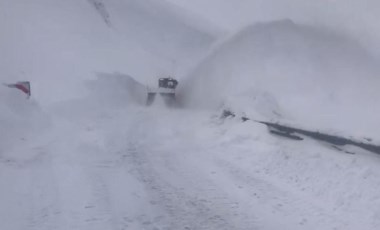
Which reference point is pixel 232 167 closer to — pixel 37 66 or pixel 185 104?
pixel 185 104

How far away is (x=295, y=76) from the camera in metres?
15.2

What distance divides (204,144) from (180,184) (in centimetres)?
310

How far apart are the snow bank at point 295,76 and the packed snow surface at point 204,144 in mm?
54

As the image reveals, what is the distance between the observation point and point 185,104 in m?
17.8

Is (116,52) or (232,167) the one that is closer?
(232,167)

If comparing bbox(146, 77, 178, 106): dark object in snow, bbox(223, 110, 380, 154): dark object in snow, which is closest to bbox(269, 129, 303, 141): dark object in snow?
bbox(223, 110, 380, 154): dark object in snow

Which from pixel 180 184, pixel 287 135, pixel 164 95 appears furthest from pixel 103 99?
pixel 180 184

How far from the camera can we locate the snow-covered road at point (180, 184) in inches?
203

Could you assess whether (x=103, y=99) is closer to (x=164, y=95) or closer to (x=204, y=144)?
(x=164, y=95)

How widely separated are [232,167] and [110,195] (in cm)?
231

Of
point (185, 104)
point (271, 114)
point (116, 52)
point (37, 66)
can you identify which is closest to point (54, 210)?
point (271, 114)

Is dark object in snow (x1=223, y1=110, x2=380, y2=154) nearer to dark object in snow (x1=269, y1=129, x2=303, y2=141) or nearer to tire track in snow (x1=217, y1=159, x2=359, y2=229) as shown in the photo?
dark object in snow (x1=269, y1=129, x2=303, y2=141)

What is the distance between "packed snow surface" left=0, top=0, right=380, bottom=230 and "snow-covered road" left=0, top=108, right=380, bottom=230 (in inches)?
1.0

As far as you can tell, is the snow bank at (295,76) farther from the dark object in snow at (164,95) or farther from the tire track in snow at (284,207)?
the tire track in snow at (284,207)
